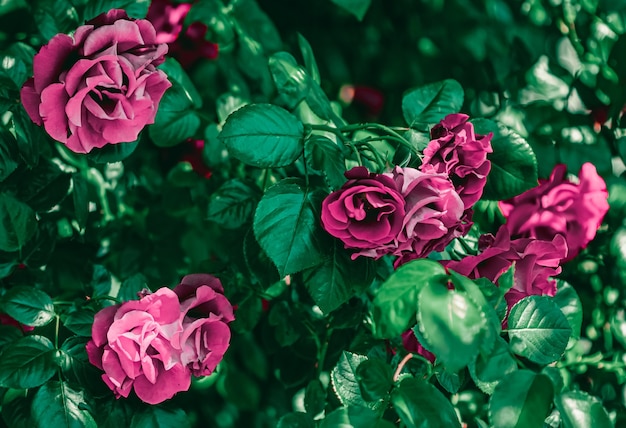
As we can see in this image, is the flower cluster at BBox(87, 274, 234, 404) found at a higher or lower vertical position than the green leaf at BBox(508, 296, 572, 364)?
lower

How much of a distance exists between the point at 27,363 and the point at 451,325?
487mm

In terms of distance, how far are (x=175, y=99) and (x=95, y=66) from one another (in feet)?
0.76

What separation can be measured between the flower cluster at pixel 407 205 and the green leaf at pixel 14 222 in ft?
1.35

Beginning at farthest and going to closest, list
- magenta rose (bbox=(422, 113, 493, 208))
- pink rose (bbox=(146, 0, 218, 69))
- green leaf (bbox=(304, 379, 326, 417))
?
pink rose (bbox=(146, 0, 218, 69)) → green leaf (bbox=(304, 379, 326, 417)) → magenta rose (bbox=(422, 113, 493, 208))

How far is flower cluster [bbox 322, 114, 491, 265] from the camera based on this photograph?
73 cm

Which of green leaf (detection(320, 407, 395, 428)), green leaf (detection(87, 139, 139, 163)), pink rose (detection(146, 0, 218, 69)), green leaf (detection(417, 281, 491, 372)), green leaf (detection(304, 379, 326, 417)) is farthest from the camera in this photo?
pink rose (detection(146, 0, 218, 69))

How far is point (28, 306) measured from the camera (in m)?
0.86

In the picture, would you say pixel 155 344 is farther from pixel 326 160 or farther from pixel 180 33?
pixel 180 33

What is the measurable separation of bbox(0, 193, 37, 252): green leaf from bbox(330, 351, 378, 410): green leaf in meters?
0.44

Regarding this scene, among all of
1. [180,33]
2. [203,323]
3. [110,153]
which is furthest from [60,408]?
[180,33]

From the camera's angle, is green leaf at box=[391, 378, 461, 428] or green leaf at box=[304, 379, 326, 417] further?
green leaf at box=[304, 379, 326, 417]

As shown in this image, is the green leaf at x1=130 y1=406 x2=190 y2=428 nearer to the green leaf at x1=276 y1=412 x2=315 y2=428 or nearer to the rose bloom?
the green leaf at x1=276 y1=412 x2=315 y2=428

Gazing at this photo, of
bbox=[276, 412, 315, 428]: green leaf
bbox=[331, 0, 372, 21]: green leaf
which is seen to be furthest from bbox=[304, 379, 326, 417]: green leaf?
bbox=[331, 0, 372, 21]: green leaf

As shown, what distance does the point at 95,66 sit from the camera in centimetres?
80
